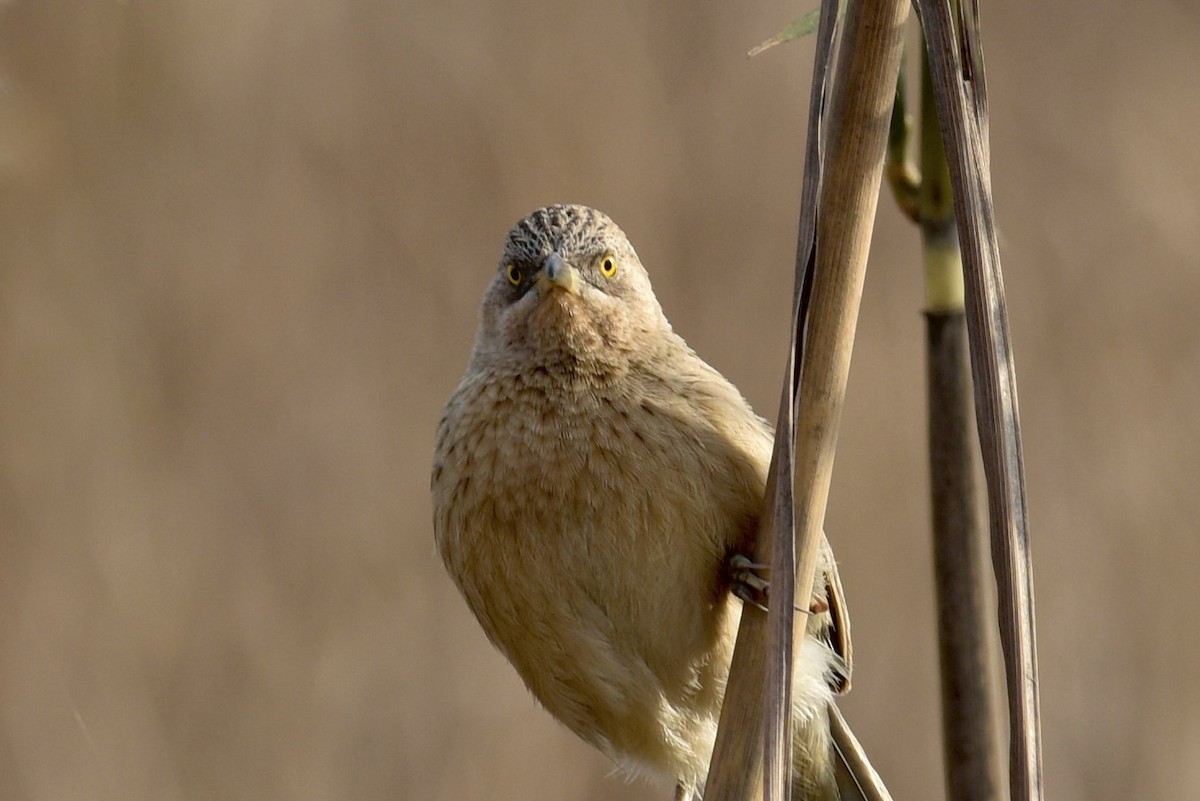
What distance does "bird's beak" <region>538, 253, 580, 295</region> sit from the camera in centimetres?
337

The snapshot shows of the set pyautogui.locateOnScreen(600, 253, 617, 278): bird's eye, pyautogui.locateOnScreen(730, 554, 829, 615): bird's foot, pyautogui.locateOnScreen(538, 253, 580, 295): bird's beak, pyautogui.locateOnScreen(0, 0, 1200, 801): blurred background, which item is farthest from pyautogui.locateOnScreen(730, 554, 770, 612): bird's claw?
pyautogui.locateOnScreen(0, 0, 1200, 801): blurred background

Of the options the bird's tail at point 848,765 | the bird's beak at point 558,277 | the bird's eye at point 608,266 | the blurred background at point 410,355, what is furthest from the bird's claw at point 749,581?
the blurred background at point 410,355

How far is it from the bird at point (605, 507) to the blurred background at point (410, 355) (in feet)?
8.00

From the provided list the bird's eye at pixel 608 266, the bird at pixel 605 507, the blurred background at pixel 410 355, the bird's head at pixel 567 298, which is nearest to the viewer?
the bird at pixel 605 507

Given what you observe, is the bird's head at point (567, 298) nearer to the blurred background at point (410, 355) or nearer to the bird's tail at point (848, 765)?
the bird's tail at point (848, 765)

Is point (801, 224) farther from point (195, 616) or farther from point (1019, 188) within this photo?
point (1019, 188)

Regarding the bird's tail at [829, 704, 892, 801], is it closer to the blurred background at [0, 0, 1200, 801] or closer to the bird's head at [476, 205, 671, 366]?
the bird's head at [476, 205, 671, 366]

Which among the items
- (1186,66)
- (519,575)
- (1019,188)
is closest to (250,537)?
(519,575)

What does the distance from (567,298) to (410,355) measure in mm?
2770

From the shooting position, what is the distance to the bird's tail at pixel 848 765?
3.33 metres

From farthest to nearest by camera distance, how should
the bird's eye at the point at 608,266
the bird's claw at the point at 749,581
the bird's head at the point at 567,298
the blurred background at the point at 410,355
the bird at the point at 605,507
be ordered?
1. the blurred background at the point at 410,355
2. the bird's eye at the point at 608,266
3. the bird's head at the point at 567,298
4. the bird at the point at 605,507
5. the bird's claw at the point at 749,581

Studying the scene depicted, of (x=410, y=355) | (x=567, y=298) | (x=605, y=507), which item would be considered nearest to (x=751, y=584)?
(x=605, y=507)

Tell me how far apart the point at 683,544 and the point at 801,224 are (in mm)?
1139

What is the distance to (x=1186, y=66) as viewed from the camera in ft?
21.2
